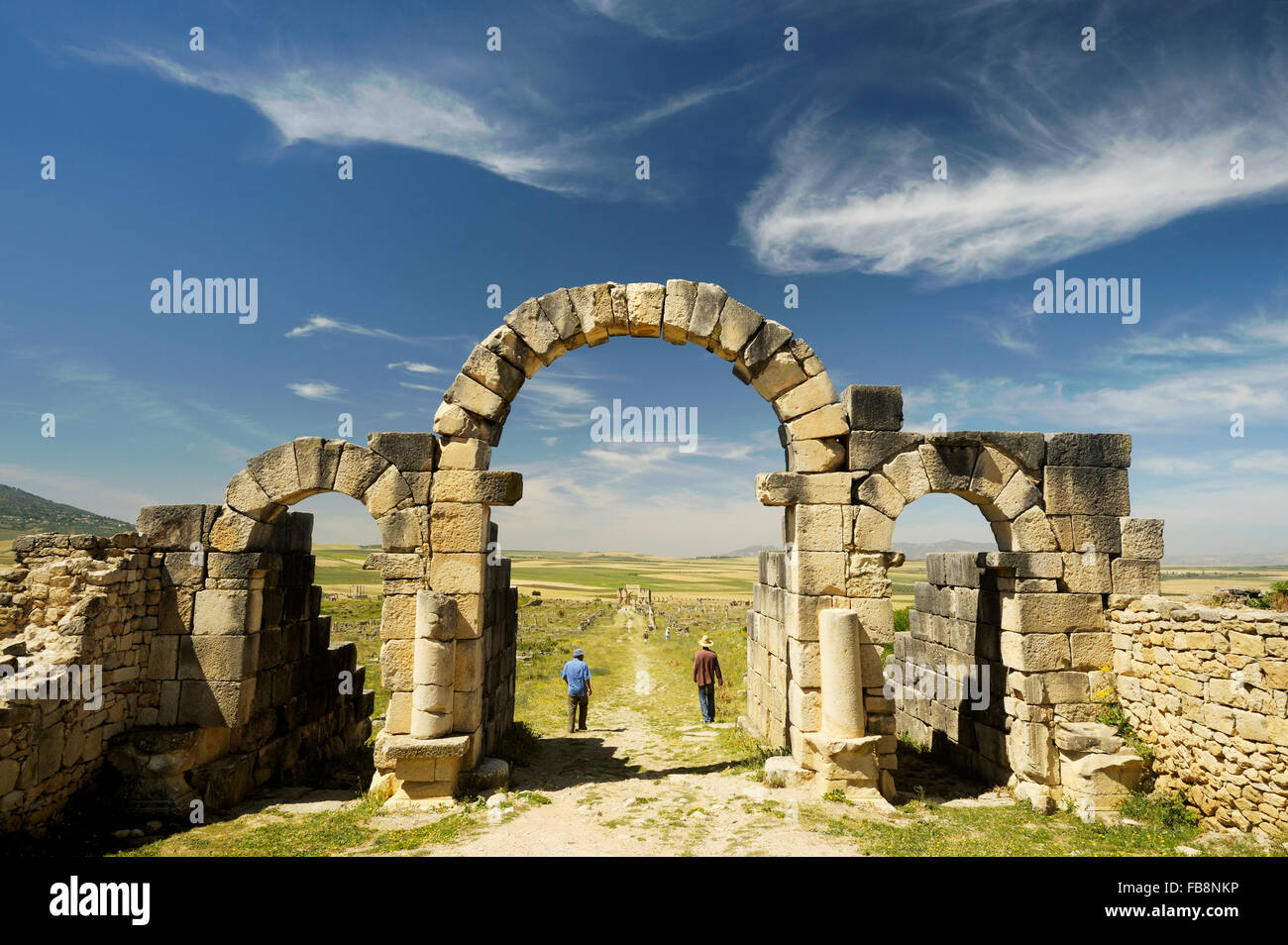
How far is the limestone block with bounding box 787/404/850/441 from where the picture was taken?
8820 mm

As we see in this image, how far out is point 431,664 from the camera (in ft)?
27.3

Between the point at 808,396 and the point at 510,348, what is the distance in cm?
414

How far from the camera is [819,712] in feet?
27.6

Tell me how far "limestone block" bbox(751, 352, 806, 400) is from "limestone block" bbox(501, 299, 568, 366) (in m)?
2.92

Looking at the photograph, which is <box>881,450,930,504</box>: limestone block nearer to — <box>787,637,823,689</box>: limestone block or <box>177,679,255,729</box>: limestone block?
<box>787,637,823,689</box>: limestone block

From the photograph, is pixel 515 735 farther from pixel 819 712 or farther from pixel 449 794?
pixel 819 712

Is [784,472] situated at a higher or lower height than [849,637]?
higher

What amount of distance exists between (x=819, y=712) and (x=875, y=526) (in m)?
2.52

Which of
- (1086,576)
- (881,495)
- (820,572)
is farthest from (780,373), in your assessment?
(1086,576)
